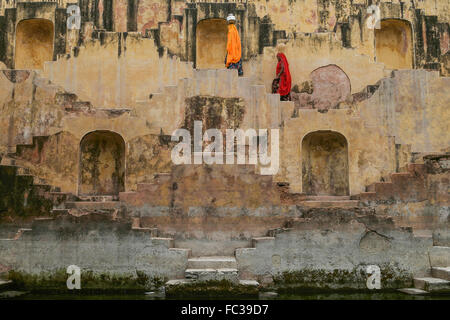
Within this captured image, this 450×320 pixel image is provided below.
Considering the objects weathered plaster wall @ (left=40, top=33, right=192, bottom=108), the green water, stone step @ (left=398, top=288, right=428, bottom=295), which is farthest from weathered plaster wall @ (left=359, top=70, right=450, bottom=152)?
the green water

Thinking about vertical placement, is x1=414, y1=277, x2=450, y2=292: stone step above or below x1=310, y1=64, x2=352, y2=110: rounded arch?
below

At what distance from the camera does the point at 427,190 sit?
11.7m

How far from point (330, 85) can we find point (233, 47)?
285cm

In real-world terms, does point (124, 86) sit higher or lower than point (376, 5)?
lower

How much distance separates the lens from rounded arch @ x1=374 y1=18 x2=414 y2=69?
51.7 feet

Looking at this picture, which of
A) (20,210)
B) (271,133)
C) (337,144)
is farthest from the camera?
(337,144)

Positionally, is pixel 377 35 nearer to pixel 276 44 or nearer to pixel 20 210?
pixel 276 44

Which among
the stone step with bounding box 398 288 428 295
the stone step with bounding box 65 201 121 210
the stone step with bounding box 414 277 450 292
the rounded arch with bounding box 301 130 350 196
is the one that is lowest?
the stone step with bounding box 398 288 428 295

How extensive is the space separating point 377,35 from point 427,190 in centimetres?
646

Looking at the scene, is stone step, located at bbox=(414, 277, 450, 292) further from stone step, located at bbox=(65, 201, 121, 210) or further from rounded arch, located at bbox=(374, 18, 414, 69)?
rounded arch, located at bbox=(374, 18, 414, 69)

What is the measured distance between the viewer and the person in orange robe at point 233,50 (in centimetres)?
1348

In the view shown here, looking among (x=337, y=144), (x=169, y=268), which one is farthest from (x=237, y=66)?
(x=169, y=268)

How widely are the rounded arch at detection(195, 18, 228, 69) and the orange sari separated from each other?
1.86 m

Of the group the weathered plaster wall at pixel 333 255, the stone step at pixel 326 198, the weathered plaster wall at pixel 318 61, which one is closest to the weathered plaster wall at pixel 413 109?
the weathered plaster wall at pixel 318 61
